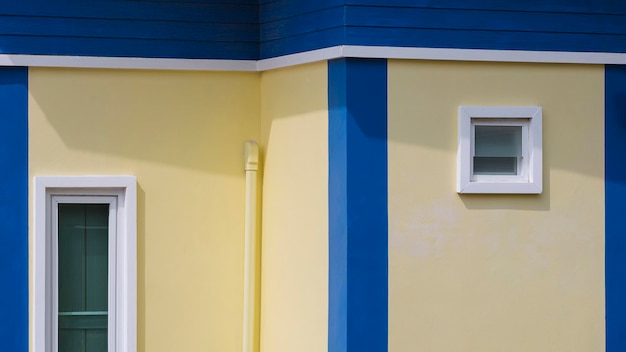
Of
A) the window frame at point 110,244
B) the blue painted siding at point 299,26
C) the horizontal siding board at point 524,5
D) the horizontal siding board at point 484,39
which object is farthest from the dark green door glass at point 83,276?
the horizontal siding board at point 524,5

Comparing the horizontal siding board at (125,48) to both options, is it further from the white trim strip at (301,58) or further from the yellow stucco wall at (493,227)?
the yellow stucco wall at (493,227)

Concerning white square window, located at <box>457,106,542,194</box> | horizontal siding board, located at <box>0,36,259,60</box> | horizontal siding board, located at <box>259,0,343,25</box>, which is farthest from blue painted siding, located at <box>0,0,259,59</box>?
white square window, located at <box>457,106,542,194</box>

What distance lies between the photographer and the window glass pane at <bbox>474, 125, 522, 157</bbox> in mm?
6492

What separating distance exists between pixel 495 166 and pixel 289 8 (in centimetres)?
159

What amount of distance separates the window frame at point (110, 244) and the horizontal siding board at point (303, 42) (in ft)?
3.92

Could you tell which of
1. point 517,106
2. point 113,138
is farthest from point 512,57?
point 113,138

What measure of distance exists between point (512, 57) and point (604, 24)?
0.62 metres

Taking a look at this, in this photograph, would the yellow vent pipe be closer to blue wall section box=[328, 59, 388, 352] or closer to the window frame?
the window frame

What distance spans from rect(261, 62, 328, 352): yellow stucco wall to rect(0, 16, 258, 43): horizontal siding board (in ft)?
1.16

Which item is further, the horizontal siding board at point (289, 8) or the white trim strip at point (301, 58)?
the horizontal siding board at point (289, 8)

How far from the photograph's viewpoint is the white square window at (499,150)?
6.38 metres

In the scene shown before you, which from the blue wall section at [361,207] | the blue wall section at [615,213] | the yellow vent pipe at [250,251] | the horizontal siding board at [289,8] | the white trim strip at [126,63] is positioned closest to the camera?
the blue wall section at [361,207]

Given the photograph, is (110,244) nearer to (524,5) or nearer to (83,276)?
(83,276)

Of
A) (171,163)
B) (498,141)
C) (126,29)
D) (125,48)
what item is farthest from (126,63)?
(498,141)
